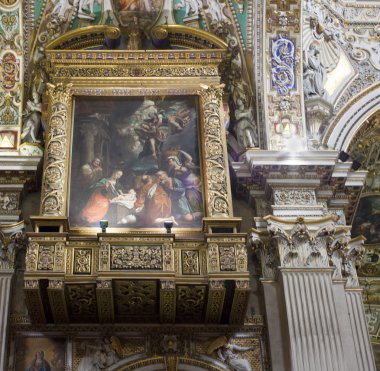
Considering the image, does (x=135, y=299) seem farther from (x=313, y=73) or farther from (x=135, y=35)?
(x=313, y=73)

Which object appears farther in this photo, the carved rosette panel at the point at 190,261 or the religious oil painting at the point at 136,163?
the religious oil painting at the point at 136,163

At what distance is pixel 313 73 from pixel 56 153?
15.4 feet

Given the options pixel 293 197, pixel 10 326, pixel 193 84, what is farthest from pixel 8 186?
pixel 293 197

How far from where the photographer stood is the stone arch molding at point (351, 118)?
590 inches

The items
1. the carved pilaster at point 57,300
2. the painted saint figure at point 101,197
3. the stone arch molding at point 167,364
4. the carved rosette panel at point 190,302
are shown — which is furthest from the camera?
the painted saint figure at point 101,197

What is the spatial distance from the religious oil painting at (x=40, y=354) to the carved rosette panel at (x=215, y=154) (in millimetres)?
2914

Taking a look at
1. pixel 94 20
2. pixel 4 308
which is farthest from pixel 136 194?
pixel 94 20

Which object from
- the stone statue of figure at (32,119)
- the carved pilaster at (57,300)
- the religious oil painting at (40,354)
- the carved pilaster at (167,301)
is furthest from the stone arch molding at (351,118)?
the religious oil painting at (40,354)

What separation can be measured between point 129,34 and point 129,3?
52cm

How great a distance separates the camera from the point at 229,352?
1255 cm

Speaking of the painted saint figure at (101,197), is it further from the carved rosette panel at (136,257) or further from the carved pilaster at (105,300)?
the carved pilaster at (105,300)

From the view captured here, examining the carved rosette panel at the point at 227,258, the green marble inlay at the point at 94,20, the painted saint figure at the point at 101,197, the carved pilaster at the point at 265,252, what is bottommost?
the carved rosette panel at the point at 227,258

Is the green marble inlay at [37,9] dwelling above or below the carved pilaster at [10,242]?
above

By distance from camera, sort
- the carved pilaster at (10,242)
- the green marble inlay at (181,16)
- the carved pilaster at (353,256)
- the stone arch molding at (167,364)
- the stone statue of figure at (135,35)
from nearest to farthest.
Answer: the stone arch molding at (167,364)
the carved pilaster at (10,242)
the carved pilaster at (353,256)
the stone statue of figure at (135,35)
the green marble inlay at (181,16)
